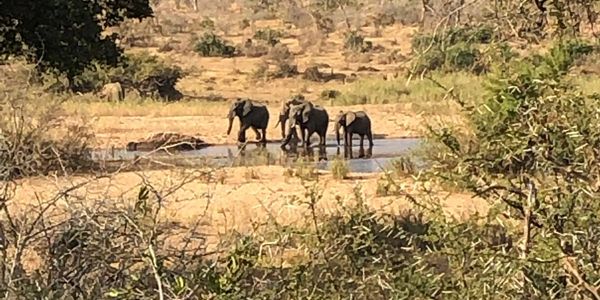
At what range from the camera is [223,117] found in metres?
28.4

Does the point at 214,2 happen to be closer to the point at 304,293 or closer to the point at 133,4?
the point at 133,4

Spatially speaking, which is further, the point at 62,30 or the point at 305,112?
the point at 305,112

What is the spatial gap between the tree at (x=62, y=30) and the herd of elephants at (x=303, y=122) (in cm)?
1358

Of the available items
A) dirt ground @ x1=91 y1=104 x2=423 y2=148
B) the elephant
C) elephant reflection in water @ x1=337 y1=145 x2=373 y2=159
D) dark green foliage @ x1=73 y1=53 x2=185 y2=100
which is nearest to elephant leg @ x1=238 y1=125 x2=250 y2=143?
dirt ground @ x1=91 y1=104 x2=423 y2=148

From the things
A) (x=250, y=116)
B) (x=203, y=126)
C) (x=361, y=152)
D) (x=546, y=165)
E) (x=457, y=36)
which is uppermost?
(x=457, y=36)

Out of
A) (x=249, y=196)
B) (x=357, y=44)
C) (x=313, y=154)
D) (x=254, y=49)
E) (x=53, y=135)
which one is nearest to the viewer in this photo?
(x=249, y=196)

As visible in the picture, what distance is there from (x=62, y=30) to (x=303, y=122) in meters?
15.2

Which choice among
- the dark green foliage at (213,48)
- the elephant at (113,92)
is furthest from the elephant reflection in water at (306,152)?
the dark green foliage at (213,48)

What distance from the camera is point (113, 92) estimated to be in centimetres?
3112

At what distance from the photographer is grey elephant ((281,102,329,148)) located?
24547mm

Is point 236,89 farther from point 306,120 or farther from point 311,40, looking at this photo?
point 311,40

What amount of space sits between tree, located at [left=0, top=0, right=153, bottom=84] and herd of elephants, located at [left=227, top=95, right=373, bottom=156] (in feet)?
44.6

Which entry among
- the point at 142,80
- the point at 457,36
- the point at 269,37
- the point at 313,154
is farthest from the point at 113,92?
the point at 457,36

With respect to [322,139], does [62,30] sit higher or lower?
higher
